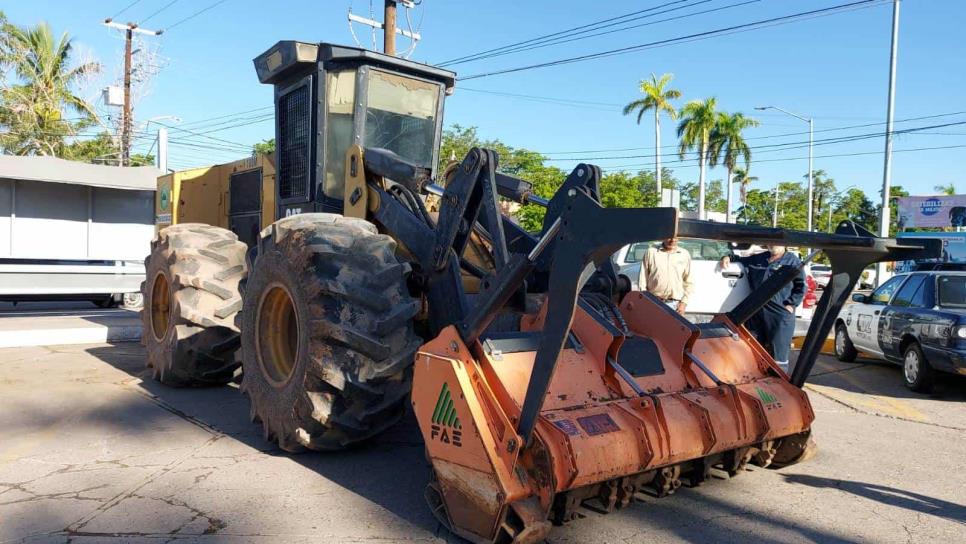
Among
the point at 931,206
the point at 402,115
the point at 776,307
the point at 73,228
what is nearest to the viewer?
the point at 402,115

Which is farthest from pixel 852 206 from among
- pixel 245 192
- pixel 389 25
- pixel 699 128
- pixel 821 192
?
pixel 245 192

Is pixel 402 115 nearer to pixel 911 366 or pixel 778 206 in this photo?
Result: pixel 911 366

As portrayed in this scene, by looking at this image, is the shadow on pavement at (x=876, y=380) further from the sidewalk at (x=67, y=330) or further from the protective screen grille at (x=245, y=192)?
the sidewalk at (x=67, y=330)

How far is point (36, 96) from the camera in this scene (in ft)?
100.0

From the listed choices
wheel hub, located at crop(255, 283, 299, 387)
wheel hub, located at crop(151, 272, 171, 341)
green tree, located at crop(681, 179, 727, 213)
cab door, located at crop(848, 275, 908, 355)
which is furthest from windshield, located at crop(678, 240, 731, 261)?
green tree, located at crop(681, 179, 727, 213)

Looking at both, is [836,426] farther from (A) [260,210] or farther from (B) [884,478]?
(A) [260,210]

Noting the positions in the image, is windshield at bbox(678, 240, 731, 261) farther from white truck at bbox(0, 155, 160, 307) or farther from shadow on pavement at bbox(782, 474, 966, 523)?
white truck at bbox(0, 155, 160, 307)

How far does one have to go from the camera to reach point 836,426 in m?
→ 6.78

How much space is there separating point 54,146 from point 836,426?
3256 centimetres

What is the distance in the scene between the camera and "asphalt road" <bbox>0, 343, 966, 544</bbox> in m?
3.93

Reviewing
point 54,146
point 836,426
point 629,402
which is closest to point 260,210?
point 629,402

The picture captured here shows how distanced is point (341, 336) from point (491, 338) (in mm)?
926

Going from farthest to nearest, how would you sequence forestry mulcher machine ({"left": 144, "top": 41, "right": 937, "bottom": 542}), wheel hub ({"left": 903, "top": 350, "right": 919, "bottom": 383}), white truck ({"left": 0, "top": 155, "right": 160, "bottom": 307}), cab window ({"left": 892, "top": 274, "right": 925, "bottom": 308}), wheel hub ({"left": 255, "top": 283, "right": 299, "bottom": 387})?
white truck ({"left": 0, "top": 155, "right": 160, "bottom": 307})
cab window ({"left": 892, "top": 274, "right": 925, "bottom": 308})
wheel hub ({"left": 903, "top": 350, "right": 919, "bottom": 383})
wheel hub ({"left": 255, "top": 283, "right": 299, "bottom": 387})
forestry mulcher machine ({"left": 144, "top": 41, "right": 937, "bottom": 542})

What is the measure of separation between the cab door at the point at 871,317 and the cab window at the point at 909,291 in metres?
0.14
